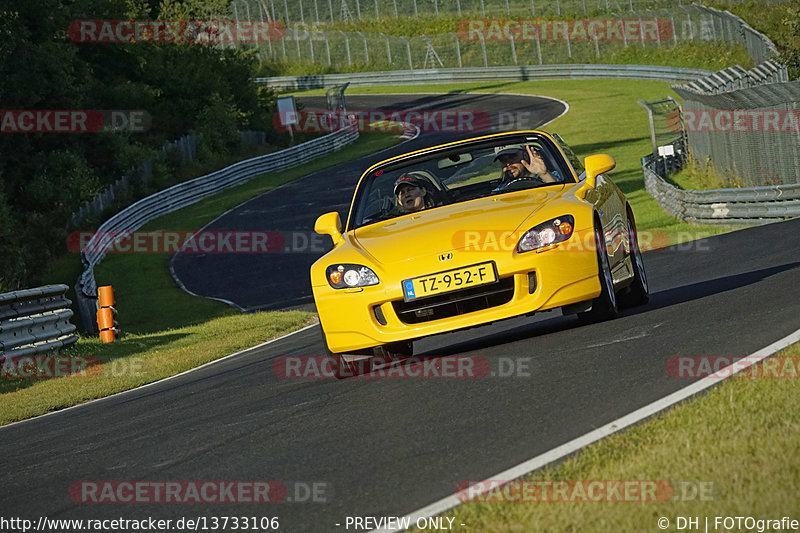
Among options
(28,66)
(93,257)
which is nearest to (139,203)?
(28,66)

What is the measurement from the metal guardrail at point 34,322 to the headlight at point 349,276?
8.09 m

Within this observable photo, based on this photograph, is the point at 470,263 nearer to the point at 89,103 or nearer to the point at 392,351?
the point at 392,351

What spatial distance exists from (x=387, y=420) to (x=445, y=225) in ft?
7.66

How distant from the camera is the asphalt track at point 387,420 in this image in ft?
17.6

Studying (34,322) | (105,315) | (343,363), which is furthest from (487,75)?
(343,363)

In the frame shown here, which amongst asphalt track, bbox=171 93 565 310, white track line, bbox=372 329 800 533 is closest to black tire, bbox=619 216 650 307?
white track line, bbox=372 329 800 533

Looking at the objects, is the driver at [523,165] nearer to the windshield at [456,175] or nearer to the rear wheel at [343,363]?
the windshield at [456,175]

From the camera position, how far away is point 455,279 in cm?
805

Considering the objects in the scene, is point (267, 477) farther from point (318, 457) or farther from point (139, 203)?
point (139, 203)

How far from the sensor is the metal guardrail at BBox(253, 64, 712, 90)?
6010 cm

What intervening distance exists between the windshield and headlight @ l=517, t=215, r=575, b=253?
1.28 meters

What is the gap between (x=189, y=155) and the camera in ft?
159

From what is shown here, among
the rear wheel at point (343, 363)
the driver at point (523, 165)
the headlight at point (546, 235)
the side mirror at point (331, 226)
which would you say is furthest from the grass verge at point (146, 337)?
the headlight at point (546, 235)

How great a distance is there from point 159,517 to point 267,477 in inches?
23.8
